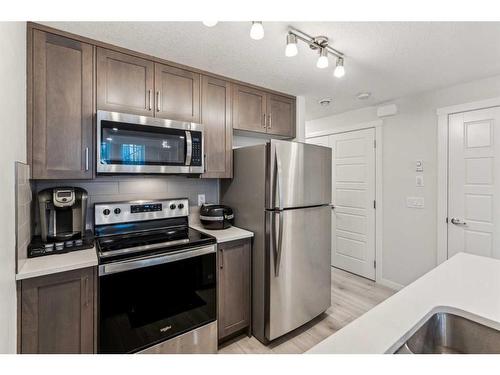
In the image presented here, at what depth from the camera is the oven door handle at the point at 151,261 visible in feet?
4.34

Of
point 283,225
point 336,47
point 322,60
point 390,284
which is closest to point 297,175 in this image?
point 283,225

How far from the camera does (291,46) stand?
138 cm

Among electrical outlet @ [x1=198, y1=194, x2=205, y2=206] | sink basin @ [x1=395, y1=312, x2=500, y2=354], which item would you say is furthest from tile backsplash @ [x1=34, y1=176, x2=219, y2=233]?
sink basin @ [x1=395, y1=312, x2=500, y2=354]

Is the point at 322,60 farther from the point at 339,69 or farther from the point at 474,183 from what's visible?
the point at 474,183

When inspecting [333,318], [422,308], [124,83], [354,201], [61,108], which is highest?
[124,83]

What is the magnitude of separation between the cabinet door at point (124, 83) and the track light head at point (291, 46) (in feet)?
3.31

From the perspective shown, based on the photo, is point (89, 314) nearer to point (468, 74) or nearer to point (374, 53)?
point (374, 53)

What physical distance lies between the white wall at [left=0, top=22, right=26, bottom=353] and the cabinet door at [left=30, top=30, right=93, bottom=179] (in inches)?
7.1

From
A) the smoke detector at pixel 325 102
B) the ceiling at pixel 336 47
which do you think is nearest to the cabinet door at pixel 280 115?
the ceiling at pixel 336 47

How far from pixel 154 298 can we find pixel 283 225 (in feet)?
3.36

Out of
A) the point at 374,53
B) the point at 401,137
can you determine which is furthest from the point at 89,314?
the point at 401,137

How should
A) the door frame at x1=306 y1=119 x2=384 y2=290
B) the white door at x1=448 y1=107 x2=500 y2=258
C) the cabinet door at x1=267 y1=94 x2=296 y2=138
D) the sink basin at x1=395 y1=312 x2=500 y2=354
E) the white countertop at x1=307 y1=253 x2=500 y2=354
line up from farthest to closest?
1. the door frame at x1=306 y1=119 x2=384 y2=290
2. the cabinet door at x1=267 y1=94 x2=296 y2=138
3. the white door at x1=448 y1=107 x2=500 y2=258
4. the sink basin at x1=395 y1=312 x2=500 y2=354
5. the white countertop at x1=307 y1=253 x2=500 y2=354

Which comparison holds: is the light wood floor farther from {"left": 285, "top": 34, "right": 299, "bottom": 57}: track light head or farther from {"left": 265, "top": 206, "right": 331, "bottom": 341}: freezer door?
{"left": 285, "top": 34, "right": 299, "bottom": 57}: track light head

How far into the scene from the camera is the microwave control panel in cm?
184
